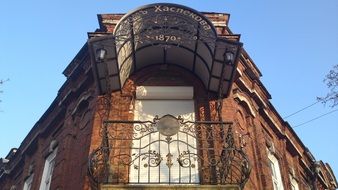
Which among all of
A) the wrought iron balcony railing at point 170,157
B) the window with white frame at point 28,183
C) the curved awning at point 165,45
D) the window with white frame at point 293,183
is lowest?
the wrought iron balcony railing at point 170,157

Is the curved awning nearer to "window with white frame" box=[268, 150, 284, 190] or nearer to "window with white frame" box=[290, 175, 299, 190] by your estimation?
"window with white frame" box=[268, 150, 284, 190]

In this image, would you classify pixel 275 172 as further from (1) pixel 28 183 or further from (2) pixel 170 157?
(1) pixel 28 183

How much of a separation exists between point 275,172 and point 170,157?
4.94 meters

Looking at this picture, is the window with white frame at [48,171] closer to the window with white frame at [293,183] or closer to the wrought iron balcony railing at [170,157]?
the wrought iron balcony railing at [170,157]

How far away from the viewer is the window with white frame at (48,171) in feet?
41.4

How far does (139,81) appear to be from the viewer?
11.6 m

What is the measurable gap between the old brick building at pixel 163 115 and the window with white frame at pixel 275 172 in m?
0.03

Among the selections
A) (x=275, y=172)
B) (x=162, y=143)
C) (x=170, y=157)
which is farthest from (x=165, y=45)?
(x=275, y=172)

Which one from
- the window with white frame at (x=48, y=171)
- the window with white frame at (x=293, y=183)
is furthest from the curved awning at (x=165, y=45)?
the window with white frame at (x=293, y=183)

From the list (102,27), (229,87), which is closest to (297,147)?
(229,87)

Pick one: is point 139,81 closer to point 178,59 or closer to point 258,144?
point 178,59

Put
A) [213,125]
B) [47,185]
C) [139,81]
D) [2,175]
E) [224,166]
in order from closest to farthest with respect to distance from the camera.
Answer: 1. [224,166]
2. [213,125]
3. [139,81]
4. [47,185]
5. [2,175]

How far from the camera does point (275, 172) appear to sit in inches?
503

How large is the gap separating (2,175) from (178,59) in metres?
8.98
